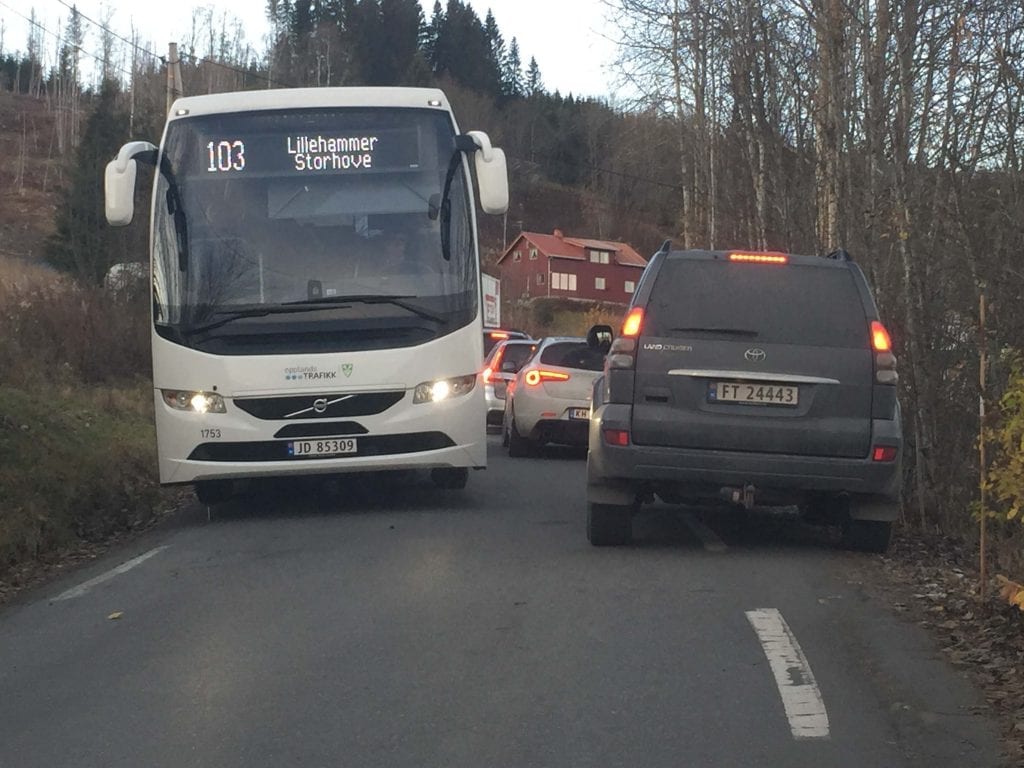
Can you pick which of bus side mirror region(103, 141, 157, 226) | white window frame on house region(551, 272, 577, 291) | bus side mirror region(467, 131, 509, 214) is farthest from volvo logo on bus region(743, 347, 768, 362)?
white window frame on house region(551, 272, 577, 291)

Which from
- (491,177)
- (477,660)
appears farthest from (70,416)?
(477,660)

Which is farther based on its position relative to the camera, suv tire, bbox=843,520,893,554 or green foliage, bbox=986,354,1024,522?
suv tire, bbox=843,520,893,554

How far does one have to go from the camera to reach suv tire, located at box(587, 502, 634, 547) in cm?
1007

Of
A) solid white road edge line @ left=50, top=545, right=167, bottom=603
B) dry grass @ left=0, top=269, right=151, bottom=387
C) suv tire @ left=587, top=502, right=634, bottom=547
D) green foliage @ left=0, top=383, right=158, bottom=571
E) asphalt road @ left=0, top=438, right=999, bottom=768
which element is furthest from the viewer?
dry grass @ left=0, top=269, right=151, bottom=387

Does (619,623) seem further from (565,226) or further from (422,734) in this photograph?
(565,226)

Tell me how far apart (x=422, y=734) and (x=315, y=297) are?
262 inches

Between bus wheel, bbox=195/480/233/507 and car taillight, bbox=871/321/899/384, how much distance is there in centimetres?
635

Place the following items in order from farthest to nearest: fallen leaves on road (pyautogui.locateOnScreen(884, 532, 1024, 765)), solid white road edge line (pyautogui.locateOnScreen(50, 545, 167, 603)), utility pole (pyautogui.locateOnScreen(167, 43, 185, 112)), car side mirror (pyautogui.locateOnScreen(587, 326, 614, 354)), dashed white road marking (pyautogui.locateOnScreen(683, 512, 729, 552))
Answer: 1. utility pole (pyautogui.locateOnScreen(167, 43, 185, 112))
2. car side mirror (pyautogui.locateOnScreen(587, 326, 614, 354))
3. dashed white road marking (pyautogui.locateOnScreen(683, 512, 729, 552))
4. solid white road edge line (pyautogui.locateOnScreen(50, 545, 167, 603))
5. fallen leaves on road (pyautogui.locateOnScreen(884, 532, 1024, 765))

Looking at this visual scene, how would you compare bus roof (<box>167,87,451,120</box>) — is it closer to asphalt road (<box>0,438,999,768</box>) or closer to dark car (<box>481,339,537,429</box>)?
asphalt road (<box>0,438,999,768</box>)

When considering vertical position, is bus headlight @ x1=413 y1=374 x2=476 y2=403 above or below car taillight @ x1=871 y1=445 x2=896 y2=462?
above

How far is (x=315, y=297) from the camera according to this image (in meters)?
11.9

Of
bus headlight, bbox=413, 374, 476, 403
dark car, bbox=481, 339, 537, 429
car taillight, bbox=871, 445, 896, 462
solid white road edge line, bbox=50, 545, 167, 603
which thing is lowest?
solid white road edge line, bbox=50, 545, 167, 603

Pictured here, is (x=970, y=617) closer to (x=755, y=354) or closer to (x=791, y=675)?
(x=791, y=675)

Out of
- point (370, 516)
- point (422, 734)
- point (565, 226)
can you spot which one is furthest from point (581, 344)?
point (565, 226)
